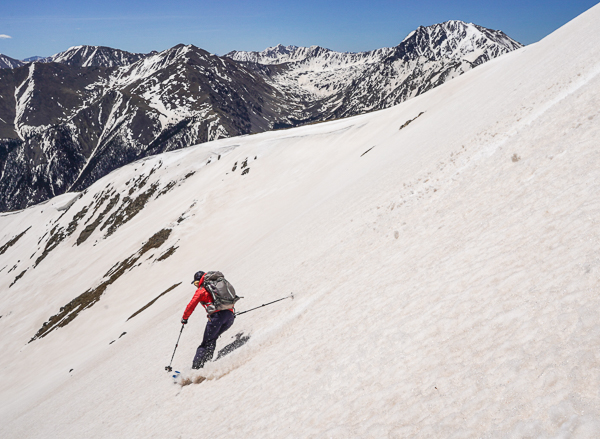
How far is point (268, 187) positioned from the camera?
158ft

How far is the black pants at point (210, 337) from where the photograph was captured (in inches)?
435

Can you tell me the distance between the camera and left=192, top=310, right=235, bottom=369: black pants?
1104cm

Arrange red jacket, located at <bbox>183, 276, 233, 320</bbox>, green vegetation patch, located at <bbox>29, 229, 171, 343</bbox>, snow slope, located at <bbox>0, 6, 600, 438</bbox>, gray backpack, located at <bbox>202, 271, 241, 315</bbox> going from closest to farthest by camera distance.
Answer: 1. snow slope, located at <bbox>0, 6, 600, 438</bbox>
2. red jacket, located at <bbox>183, 276, 233, 320</bbox>
3. gray backpack, located at <bbox>202, 271, 241, 315</bbox>
4. green vegetation patch, located at <bbox>29, 229, 171, 343</bbox>

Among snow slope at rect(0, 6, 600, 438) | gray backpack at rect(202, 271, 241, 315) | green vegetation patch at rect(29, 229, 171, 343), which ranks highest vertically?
green vegetation patch at rect(29, 229, 171, 343)

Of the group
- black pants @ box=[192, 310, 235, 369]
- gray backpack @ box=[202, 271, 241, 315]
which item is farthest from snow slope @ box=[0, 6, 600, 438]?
gray backpack @ box=[202, 271, 241, 315]

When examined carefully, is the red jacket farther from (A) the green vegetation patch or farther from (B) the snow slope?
(A) the green vegetation patch

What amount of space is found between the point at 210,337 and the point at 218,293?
5.11 ft

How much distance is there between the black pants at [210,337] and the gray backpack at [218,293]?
12.8 inches

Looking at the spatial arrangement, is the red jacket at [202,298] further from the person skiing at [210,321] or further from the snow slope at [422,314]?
the snow slope at [422,314]

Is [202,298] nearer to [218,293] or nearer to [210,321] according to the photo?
[218,293]

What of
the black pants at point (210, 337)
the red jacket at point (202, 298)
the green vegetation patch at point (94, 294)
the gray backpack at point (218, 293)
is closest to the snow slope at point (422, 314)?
the black pants at point (210, 337)

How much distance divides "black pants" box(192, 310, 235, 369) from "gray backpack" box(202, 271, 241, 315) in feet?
1.07

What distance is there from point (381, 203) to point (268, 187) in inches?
1325

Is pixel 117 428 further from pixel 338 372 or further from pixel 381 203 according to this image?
pixel 381 203
